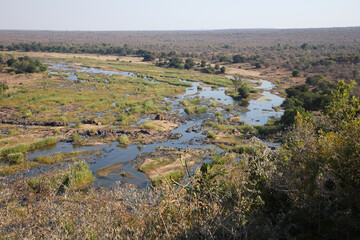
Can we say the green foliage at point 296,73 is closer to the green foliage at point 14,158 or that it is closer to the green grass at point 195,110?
the green grass at point 195,110

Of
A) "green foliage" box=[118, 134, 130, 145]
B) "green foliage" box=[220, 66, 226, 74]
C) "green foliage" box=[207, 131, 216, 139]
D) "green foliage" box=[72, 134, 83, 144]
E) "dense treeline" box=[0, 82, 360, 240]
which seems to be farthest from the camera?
"green foliage" box=[220, 66, 226, 74]

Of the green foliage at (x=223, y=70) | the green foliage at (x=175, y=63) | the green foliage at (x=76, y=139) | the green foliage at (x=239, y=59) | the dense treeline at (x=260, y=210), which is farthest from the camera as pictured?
the green foliage at (x=239, y=59)

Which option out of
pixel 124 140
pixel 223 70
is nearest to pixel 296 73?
pixel 223 70

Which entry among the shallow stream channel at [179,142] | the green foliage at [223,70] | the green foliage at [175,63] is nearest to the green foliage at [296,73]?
the shallow stream channel at [179,142]

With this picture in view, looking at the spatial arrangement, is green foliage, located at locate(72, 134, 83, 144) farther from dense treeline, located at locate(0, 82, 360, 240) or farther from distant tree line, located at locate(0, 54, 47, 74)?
distant tree line, located at locate(0, 54, 47, 74)

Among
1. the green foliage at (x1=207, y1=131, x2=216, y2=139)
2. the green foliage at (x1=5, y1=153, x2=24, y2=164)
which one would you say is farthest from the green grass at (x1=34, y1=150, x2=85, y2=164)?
the green foliage at (x1=207, y1=131, x2=216, y2=139)

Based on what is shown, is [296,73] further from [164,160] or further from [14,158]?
[14,158]

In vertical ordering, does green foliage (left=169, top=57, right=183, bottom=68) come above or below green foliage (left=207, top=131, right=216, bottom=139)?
above

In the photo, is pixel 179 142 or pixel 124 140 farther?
pixel 179 142

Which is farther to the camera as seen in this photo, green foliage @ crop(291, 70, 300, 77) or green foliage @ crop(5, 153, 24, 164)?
green foliage @ crop(291, 70, 300, 77)

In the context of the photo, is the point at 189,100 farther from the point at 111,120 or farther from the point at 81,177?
the point at 81,177

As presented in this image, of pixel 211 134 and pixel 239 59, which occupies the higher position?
pixel 239 59


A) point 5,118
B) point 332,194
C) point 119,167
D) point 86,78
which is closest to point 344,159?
point 332,194

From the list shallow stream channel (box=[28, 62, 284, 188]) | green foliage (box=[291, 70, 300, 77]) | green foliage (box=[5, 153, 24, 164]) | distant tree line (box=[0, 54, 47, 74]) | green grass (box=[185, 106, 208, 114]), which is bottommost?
shallow stream channel (box=[28, 62, 284, 188])
